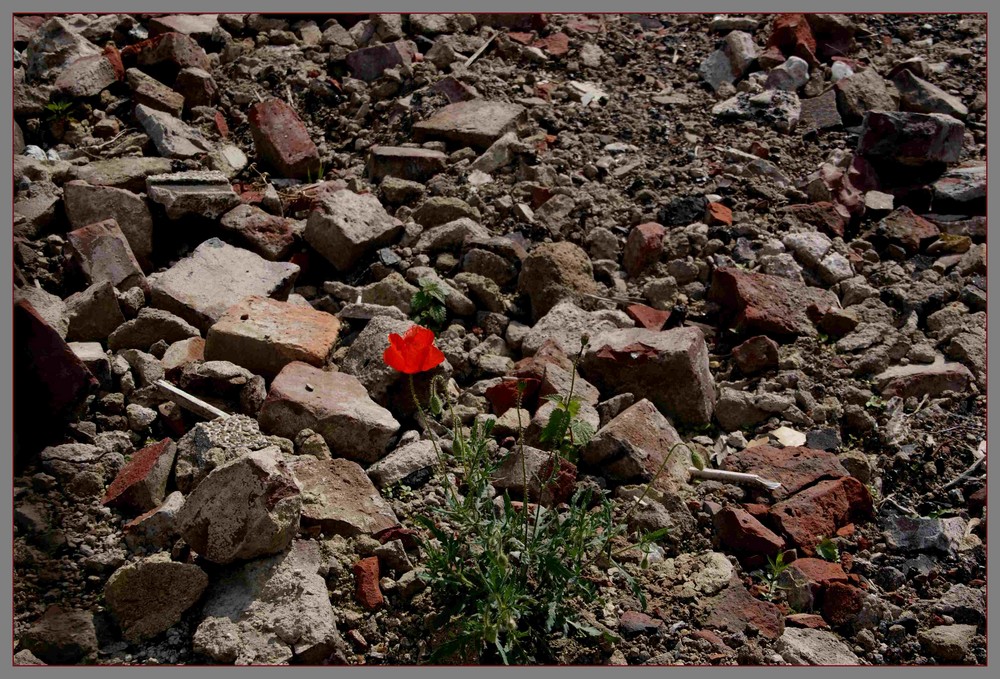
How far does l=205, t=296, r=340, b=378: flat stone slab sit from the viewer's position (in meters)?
3.38

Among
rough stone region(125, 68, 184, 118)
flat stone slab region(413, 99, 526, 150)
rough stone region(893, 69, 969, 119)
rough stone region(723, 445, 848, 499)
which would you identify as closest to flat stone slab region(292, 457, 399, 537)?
rough stone region(723, 445, 848, 499)

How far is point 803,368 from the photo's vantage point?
3705 mm

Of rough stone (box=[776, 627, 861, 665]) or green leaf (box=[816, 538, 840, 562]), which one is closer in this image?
rough stone (box=[776, 627, 861, 665])

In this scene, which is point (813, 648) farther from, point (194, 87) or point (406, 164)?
point (194, 87)

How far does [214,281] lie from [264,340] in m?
0.61

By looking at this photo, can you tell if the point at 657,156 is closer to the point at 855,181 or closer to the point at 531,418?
the point at 855,181

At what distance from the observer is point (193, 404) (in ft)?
10.3

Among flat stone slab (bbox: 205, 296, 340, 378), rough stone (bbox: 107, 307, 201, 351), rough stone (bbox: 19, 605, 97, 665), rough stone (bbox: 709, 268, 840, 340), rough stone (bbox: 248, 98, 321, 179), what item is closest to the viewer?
rough stone (bbox: 19, 605, 97, 665)

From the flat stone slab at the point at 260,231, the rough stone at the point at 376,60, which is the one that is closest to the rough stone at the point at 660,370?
the flat stone slab at the point at 260,231

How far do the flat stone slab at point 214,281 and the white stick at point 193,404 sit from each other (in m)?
0.52

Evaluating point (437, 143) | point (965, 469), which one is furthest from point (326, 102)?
point (965, 469)

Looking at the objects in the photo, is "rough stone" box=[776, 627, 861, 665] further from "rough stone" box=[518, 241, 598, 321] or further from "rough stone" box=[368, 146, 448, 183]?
"rough stone" box=[368, 146, 448, 183]

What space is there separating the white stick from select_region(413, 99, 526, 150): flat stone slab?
2173mm

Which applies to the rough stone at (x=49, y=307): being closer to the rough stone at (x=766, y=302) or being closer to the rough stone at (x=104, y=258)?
the rough stone at (x=104, y=258)
